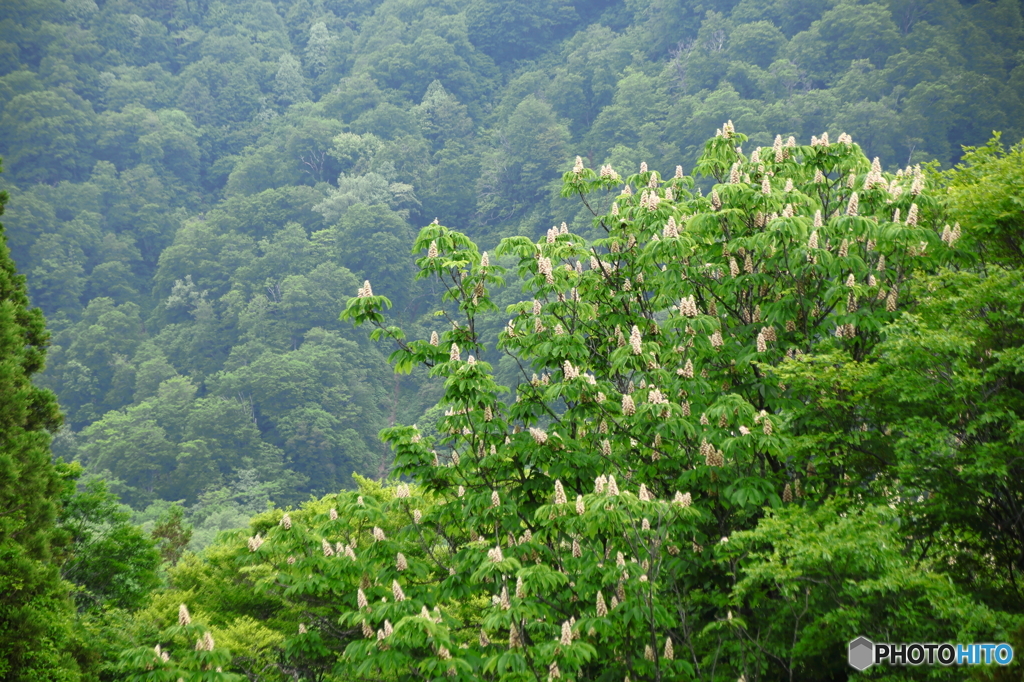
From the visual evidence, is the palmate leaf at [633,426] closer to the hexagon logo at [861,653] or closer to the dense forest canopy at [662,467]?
the dense forest canopy at [662,467]

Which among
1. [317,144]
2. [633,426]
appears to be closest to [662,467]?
[633,426]

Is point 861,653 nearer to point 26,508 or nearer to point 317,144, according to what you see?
point 26,508

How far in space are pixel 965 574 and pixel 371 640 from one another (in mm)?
5210

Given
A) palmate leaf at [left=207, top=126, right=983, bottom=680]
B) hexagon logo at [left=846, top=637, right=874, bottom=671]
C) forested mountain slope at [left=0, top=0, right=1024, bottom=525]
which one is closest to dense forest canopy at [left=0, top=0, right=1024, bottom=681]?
palmate leaf at [left=207, top=126, right=983, bottom=680]

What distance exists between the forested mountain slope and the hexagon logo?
4409cm

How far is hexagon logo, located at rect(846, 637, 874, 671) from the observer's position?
6.66 m

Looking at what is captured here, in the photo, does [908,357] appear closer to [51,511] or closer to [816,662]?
[816,662]

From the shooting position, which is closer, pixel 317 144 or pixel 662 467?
pixel 662 467

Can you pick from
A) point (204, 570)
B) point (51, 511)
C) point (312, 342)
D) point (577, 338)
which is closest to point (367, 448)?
point (312, 342)

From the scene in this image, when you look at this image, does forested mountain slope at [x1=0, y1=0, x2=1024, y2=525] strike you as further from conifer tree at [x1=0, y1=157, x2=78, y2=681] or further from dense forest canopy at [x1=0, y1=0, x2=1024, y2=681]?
conifer tree at [x1=0, y1=157, x2=78, y2=681]

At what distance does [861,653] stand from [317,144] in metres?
81.0

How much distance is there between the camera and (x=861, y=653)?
22.0ft

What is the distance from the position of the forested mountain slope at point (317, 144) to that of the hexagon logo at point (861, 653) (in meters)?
44.1

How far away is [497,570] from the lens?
7211 millimetres
